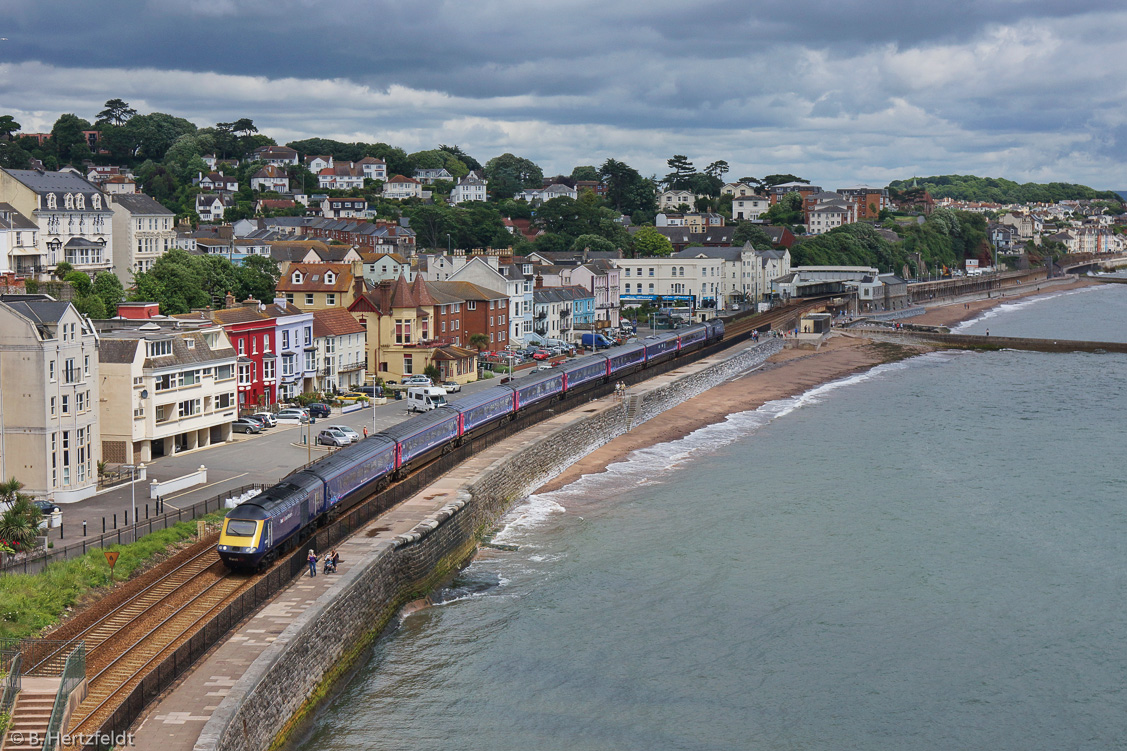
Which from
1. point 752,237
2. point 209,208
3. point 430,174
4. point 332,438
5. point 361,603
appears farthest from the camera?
point 430,174

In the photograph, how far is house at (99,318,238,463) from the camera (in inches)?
1711

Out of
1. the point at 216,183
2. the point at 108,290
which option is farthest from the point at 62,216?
the point at 216,183

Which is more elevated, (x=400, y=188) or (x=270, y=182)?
(x=270, y=182)

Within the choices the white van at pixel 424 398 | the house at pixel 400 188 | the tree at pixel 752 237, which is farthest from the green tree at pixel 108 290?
the house at pixel 400 188

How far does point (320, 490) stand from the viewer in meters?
33.4

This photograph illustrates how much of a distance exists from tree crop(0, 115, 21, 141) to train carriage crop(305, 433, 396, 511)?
15190 centimetres

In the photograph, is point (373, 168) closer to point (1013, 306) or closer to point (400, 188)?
point (400, 188)

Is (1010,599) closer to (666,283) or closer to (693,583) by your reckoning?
(693,583)

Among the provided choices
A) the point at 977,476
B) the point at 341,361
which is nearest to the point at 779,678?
the point at 977,476

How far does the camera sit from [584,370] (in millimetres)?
64250

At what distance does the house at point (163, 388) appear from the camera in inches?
1711

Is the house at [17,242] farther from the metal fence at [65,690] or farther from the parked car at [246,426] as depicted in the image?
the metal fence at [65,690]

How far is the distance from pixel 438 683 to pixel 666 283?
90390mm

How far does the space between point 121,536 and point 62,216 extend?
46.3 metres
